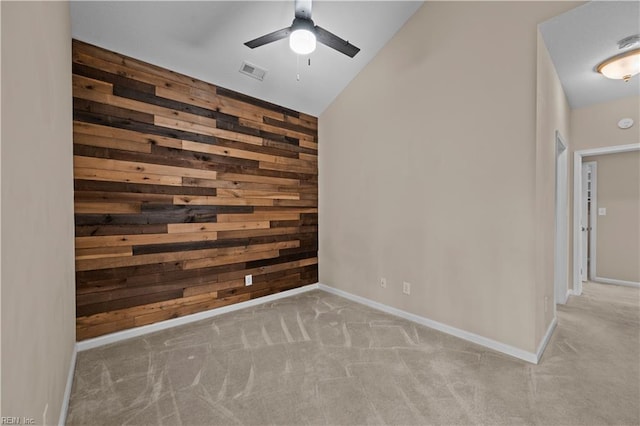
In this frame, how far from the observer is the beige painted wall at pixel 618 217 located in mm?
4105

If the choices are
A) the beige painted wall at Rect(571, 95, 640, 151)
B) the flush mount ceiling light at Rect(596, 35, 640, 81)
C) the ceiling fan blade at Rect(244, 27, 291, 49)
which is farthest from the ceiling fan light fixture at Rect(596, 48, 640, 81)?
the ceiling fan blade at Rect(244, 27, 291, 49)

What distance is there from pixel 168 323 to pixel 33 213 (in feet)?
7.05

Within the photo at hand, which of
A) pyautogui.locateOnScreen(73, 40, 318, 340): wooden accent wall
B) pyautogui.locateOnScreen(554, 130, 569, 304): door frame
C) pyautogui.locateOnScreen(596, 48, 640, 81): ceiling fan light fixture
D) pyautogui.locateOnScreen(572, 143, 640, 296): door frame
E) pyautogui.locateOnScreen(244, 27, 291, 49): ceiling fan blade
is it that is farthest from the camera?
pyautogui.locateOnScreen(572, 143, 640, 296): door frame

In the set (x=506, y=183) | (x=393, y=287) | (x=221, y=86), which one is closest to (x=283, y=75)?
(x=221, y=86)

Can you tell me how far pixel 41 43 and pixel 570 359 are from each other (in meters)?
4.07

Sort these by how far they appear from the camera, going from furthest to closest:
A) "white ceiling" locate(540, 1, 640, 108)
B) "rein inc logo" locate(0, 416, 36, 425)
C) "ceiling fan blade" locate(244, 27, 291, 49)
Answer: "ceiling fan blade" locate(244, 27, 291, 49)
"white ceiling" locate(540, 1, 640, 108)
"rein inc logo" locate(0, 416, 36, 425)

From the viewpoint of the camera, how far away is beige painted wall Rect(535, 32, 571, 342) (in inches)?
88.2

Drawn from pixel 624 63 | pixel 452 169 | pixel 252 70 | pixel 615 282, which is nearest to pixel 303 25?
pixel 252 70

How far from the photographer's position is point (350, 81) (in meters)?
3.70

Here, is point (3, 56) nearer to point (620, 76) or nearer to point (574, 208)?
point (620, 76)

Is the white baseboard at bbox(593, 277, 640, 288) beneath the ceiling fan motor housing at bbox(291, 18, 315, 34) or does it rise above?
beneath

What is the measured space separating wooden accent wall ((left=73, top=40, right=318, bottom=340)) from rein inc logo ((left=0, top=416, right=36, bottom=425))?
174 cm

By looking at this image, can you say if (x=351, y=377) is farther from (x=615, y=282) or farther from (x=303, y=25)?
(x=615, y=282)

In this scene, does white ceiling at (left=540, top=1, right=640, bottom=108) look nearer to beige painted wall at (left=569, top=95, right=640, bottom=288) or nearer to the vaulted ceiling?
the vaulted ceiling
